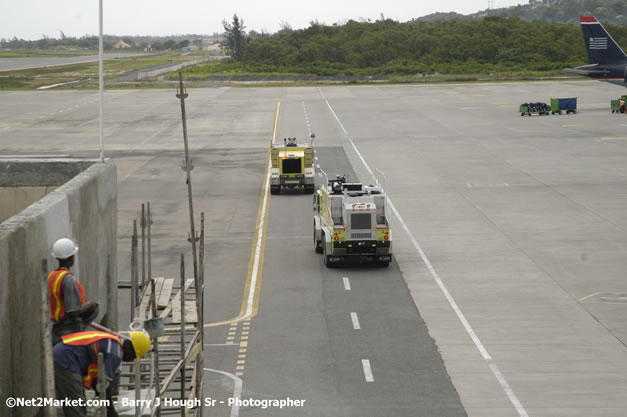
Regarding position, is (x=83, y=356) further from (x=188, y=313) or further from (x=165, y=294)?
(x=165, y=294)

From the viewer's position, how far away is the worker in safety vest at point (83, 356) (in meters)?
11.2

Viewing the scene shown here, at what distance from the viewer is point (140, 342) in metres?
11.4

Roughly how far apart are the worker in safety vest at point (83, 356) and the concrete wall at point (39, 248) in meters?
0.65

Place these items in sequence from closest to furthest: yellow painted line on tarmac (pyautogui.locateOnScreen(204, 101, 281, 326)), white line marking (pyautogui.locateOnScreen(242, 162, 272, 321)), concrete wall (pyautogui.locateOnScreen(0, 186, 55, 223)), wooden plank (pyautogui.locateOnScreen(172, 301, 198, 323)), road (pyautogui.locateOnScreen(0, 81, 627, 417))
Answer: concrete wall (pyautogui.locateOnScreen(0, 186, 55, 223))
wooden plank (pyautogui.locateOnScreen(172, 301, 198, 323))
road (pyautogui.locateOnScreen(0, 81, 627, 417))
yellow painted line on tarmac (pyautogui.locateOnScreen(204, 101, 281, 326))
white line marking (pyautogui.locateOnScreen(242, 162, 272, 321))

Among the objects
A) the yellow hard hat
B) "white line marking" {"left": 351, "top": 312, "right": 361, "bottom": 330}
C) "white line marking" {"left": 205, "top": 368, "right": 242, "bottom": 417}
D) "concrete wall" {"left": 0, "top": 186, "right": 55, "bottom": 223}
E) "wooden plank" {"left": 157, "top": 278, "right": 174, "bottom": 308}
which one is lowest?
"white line marking" {"left": 205, "top": 368, "right": 242, "bottom": 417}

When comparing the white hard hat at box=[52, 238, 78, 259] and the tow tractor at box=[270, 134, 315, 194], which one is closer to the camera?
the white hard hat at box=[52, 238, 78, 259]

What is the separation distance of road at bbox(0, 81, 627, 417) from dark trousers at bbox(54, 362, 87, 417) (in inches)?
373

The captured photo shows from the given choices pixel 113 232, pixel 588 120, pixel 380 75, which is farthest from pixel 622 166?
pixel 380 75

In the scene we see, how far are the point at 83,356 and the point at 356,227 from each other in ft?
75.3

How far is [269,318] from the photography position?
28.6 meters

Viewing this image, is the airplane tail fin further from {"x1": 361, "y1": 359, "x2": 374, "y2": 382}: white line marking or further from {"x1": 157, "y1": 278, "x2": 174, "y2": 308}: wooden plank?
{"x1": 157, "y1": 278, "x2": 174, "y2": 308}: wooden plank

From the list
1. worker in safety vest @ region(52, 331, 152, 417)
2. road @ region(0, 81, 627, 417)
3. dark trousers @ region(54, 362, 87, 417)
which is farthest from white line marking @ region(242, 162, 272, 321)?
worker in safety vest @ region(52, 331, 152, 417)

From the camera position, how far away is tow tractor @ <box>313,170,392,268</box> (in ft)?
110

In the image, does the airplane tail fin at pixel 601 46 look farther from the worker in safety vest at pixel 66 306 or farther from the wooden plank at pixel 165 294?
the worker in safety vest at pixel 66 306
